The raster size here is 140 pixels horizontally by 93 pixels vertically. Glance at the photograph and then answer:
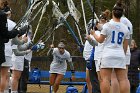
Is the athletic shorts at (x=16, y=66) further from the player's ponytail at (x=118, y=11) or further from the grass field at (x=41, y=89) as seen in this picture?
the grass field at (x=41, y=89)

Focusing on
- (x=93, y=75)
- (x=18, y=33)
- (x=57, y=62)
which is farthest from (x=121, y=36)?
(x=57, y=62)

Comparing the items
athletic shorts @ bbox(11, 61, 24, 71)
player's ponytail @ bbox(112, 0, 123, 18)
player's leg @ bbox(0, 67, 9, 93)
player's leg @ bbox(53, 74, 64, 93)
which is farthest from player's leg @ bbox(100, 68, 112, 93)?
player's leg @ bbox(53, 74, 64, 93)

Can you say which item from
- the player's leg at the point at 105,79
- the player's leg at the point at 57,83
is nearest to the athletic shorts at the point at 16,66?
the player's leg at the point at 57,83

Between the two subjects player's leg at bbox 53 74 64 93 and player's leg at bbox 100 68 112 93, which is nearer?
player's leg at bbox 100 68 112 93

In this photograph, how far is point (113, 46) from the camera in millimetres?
10469

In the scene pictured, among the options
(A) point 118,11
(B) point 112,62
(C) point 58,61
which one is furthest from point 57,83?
(A) point 118,11

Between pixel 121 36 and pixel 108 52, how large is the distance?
16.0 inches

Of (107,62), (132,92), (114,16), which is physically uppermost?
(114,16)

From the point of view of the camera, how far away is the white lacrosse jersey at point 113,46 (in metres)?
10.4

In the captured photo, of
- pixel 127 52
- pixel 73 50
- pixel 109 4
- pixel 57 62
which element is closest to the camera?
pixel 127 52

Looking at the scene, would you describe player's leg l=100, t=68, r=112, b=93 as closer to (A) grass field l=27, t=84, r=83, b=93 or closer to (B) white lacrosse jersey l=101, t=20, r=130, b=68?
(B) white lacrosse jersey l=101, t=20, r=130, b=68

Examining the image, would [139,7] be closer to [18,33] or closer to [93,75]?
[93,75]

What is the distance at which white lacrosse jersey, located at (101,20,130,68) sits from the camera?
1045 centimetres

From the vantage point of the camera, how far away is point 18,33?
10.1m
